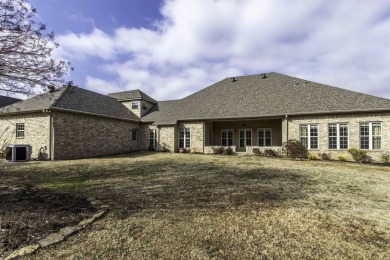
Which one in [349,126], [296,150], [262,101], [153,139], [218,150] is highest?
[262,101]

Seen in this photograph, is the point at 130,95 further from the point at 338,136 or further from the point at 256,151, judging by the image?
the point at 338,136

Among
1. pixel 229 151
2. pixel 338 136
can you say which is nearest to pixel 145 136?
pixel 229 151

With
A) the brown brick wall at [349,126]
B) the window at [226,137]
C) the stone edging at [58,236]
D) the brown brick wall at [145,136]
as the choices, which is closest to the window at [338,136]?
the brown brick wall at [349,126]

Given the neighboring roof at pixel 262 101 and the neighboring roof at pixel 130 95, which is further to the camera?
the neighboring roof at pixel 130 95

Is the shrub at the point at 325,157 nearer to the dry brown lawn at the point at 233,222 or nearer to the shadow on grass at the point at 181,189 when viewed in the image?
the shadow on grass at the point at 181,189

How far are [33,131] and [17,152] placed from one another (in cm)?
189

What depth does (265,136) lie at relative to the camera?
908 inches

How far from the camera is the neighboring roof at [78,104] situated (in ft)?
58.9

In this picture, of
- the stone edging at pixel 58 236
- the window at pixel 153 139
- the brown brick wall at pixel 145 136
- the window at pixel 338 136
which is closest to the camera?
the stone edging at pixel 58 236

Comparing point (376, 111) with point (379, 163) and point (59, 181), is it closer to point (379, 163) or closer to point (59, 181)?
point (379, 163)

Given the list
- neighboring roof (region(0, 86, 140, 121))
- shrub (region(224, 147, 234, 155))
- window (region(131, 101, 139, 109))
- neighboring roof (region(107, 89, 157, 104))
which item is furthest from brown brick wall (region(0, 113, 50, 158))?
shrub (region(224, 147, 234, 155))

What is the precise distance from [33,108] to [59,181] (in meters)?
11.7

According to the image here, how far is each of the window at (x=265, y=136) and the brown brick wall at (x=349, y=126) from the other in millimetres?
3421

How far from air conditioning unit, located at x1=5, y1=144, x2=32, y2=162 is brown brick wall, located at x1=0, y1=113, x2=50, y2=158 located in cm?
65
